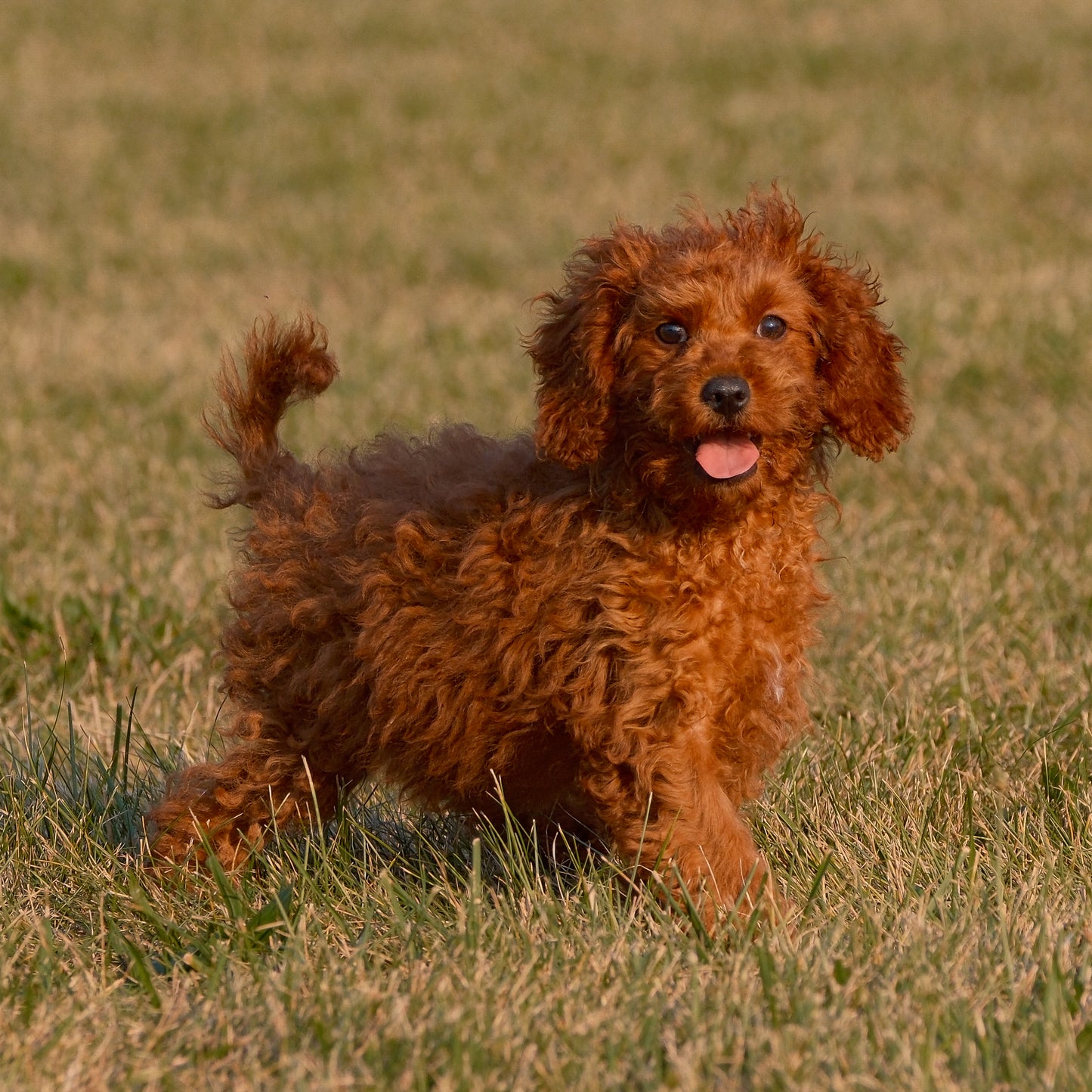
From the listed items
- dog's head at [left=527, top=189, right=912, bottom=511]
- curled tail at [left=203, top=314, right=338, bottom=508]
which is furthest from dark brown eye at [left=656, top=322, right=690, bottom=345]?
curled tail at [left=203, top=314, right=338, bottom=508]

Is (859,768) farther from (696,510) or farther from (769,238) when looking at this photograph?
(769,238)

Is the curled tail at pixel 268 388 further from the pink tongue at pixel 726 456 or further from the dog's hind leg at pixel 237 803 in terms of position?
the pink tongue at pixel 726 456

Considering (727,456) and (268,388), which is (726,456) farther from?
(268,388)

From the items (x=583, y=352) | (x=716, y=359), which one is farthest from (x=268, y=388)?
(x=716, y=359)

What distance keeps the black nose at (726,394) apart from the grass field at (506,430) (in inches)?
39.5

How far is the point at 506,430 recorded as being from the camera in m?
8.46

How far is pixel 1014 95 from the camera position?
17.8 meters

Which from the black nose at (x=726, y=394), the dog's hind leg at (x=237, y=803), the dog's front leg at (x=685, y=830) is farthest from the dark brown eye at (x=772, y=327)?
the dog's hind leg at (x=237, y=803)

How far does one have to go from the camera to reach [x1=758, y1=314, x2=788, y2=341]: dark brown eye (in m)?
3.61

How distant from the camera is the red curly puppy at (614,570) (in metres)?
3.48

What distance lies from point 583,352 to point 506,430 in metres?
4.84

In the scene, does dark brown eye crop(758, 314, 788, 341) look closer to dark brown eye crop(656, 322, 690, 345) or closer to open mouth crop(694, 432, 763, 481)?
dark brown eye crop(656, 322, 690, 345)

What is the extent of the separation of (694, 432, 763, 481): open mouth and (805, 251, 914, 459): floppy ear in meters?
0.34

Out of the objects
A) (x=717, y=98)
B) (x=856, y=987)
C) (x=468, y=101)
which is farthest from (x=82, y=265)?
(x=856, y=987)
